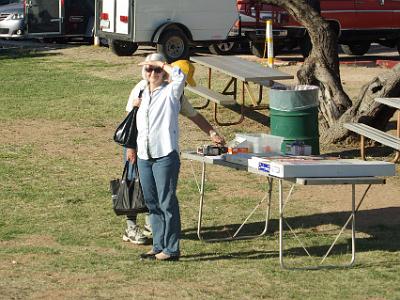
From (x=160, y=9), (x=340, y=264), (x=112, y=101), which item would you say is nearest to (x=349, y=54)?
(x=160, y=9)

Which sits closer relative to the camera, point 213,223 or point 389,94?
point 213,223

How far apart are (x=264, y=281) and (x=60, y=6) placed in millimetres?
19510

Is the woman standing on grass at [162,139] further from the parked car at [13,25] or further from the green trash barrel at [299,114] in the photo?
the parked car at [13,25]

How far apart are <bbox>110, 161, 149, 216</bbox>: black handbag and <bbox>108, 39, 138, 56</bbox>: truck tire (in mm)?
14931

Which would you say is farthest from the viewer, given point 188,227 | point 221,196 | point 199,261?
point 221,196

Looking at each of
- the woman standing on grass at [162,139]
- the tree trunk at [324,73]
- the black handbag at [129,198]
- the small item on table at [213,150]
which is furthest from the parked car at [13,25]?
the woman standing on grass at [162,139]

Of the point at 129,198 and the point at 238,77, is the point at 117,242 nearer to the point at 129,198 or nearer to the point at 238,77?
the point at 129,198

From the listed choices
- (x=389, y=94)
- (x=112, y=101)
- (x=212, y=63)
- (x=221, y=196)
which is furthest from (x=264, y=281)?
(x=112, y=101)

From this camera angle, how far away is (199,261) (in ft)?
28.5

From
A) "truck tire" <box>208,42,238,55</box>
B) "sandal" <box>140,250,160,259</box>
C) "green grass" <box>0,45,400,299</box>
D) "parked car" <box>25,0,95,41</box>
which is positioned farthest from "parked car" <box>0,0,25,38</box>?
"sandal" <box>140,250,160,259</box>

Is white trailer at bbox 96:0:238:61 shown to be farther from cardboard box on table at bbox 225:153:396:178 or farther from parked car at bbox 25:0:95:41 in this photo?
cardboard box on table at bbox 225:153:396:178

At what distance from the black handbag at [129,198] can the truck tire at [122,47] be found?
49.0 feet

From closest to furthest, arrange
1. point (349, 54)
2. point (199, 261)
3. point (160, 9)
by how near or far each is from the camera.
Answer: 1. point (199, 261)
2. point (160, 9)
3. point (349, 54)

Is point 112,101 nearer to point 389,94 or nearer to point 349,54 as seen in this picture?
point 389,94
